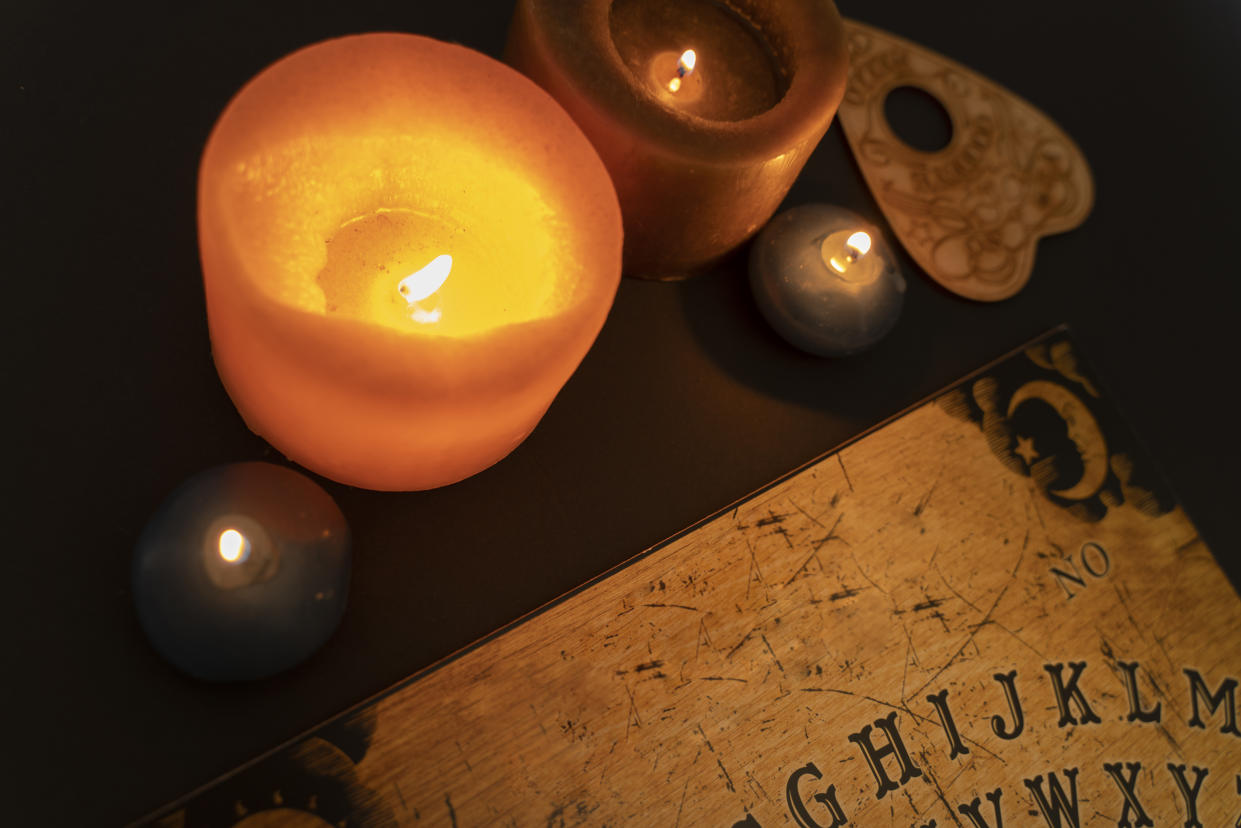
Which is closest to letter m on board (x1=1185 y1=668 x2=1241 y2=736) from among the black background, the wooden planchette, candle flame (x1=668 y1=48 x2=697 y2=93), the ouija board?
the ouija board

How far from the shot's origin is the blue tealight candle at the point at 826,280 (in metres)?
0.64

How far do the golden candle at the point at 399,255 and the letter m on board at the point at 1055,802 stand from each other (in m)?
0.44

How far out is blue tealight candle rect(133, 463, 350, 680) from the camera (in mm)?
460

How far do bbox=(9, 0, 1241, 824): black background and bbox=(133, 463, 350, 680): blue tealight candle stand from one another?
0.05 meters

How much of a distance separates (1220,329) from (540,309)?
715mm

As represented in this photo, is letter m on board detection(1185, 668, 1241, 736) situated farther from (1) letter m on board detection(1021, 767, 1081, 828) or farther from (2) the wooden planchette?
(2) the wooden planchette

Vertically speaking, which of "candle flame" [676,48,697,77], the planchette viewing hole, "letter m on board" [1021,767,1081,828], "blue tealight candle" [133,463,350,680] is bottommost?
"letter m on board" [1021,767,1081,828]

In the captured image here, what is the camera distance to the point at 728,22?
0.67 m

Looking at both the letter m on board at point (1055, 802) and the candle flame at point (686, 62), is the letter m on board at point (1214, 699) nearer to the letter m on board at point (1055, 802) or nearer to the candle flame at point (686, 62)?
the letter m on board at point (1055, 802)

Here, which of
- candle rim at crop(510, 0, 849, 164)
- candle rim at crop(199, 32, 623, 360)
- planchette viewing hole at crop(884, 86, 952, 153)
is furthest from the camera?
planchette viewing hole at crop(884, 86, 952, 153)

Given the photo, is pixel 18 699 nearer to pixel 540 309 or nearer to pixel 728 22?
pixel 540 309

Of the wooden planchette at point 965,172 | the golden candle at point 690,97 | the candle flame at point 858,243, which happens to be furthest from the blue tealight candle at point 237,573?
the wooden planchette at point 965,172

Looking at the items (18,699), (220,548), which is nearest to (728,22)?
(220,548)

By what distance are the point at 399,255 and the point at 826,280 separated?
0.98 ft
